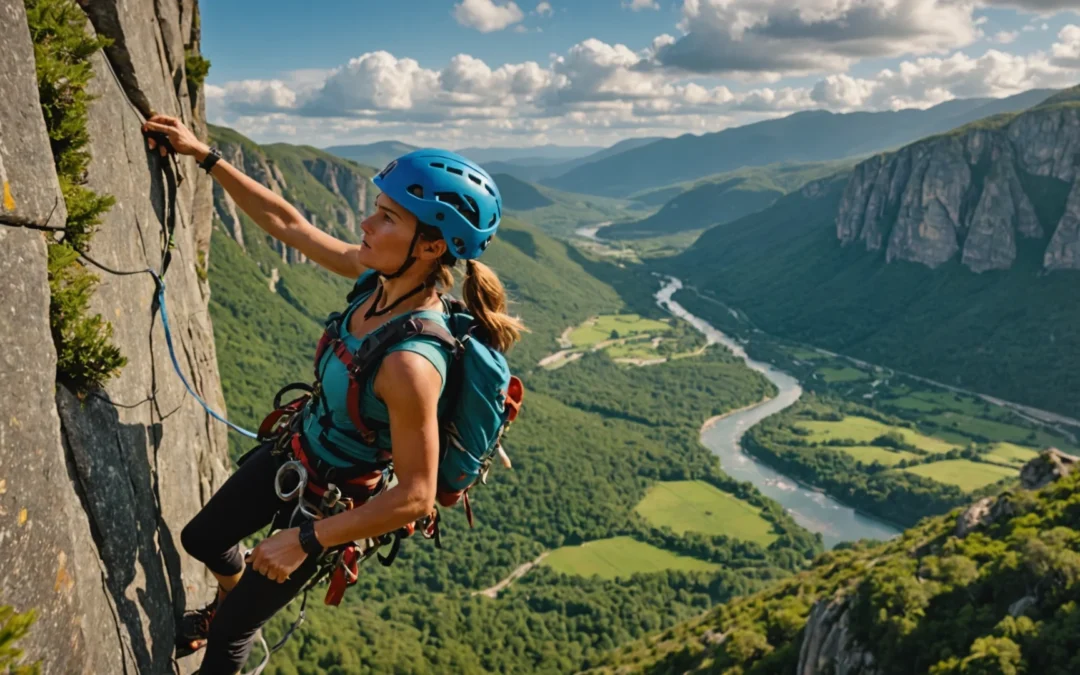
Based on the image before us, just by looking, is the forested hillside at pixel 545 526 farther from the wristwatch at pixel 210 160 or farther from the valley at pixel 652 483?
the wristwatch at pixel 210 160

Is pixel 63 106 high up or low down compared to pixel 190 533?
up

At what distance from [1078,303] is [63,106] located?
185274 millimetres

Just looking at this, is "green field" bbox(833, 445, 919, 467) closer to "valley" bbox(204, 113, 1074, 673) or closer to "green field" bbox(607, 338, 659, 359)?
"valley" bbox(204, 113, 1074, 673)

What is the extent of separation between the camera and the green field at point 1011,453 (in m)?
108

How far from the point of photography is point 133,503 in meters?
4.92

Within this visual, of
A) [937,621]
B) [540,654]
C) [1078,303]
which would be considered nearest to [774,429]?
[540,654]

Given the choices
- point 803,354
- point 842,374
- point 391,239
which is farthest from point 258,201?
point 803,354

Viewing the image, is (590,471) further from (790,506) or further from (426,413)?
(426,413)

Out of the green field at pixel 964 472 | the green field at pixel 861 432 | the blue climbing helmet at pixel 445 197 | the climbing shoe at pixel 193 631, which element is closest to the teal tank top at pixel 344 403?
the blue climbing helmet at pixel 445 197

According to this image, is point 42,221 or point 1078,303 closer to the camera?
point 42,221

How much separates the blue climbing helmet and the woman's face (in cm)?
7

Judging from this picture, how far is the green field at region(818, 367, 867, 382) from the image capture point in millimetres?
154250

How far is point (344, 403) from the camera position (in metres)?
4.31

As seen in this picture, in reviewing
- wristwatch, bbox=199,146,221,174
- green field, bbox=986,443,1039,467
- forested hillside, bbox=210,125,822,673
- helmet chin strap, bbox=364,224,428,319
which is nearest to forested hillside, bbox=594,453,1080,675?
helmet chin strap, bbox=364,224,428,319
